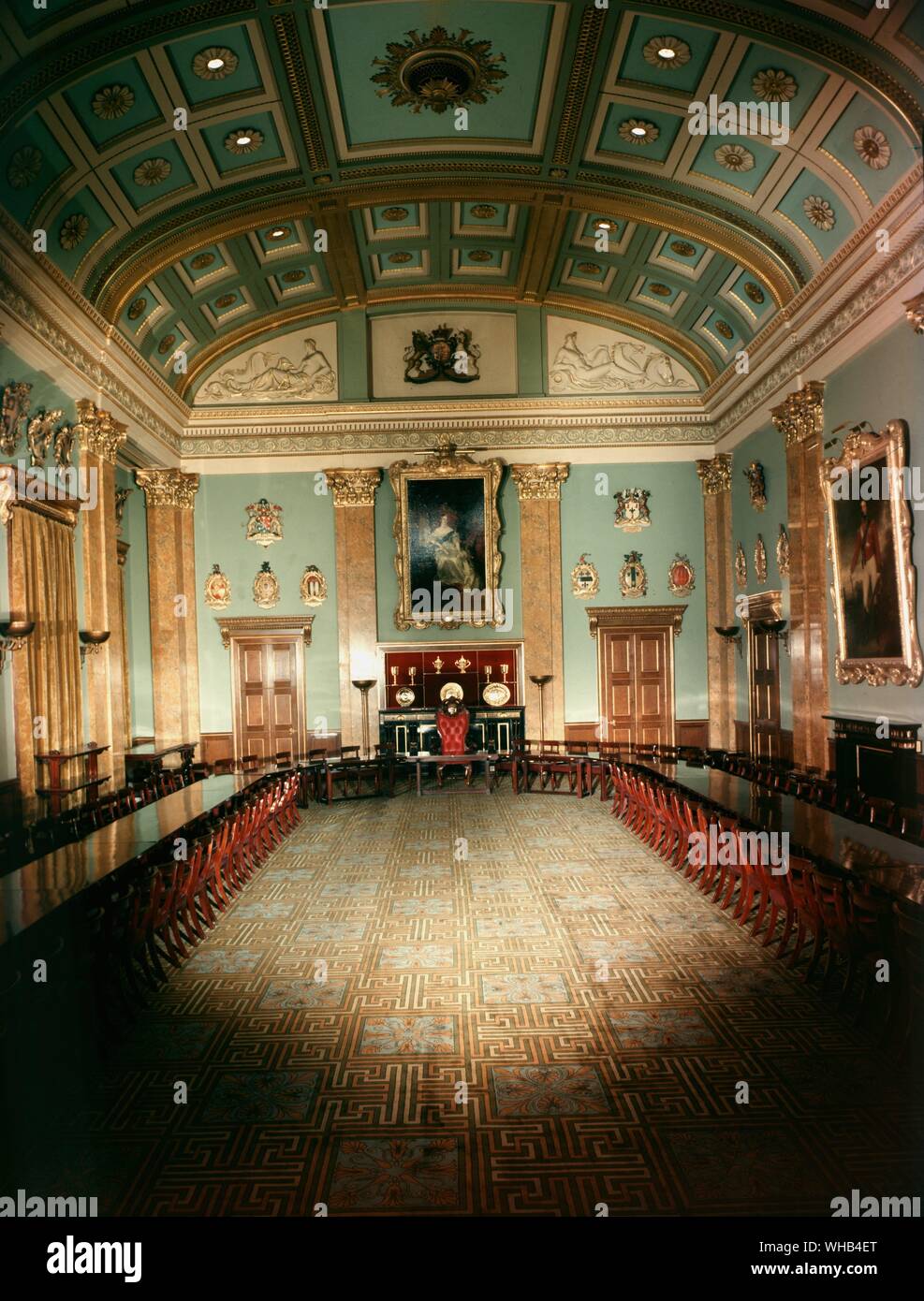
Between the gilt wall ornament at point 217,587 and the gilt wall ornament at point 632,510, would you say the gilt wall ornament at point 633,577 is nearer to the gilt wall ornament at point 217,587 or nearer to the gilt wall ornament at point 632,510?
the gilt wall ornament at point 632,510

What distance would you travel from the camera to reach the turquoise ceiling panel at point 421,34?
895 cm

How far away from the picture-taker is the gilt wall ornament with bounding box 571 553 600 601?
56.7ft

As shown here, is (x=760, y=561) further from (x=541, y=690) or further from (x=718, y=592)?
(x=541, y=690)

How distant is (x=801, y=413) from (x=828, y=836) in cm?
784

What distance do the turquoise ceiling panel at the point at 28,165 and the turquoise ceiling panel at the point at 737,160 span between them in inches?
311

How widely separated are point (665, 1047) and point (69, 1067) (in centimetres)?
355

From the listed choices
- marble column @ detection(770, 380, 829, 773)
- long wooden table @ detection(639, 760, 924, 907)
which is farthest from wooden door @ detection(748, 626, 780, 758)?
long wooden table @ detection(639, 760, 924, 907)

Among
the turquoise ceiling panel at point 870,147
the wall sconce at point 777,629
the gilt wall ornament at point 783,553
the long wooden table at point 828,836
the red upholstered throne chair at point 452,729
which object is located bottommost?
the long wooden table at point 828,836

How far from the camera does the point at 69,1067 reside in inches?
193

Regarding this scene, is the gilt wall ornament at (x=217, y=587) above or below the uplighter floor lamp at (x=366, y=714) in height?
above

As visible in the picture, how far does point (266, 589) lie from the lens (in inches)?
677

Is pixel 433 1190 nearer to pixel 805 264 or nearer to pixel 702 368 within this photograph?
pixel 805 264

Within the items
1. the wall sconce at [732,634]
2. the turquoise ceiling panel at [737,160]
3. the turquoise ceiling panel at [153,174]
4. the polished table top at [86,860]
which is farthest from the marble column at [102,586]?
the wall sconce at [732,634]

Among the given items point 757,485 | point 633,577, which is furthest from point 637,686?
point 757,485
